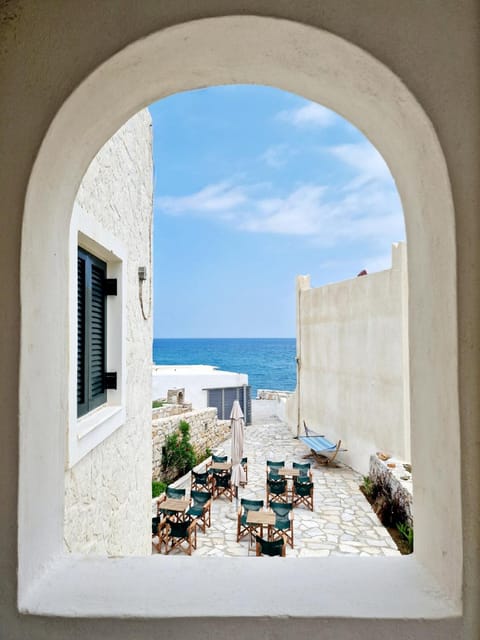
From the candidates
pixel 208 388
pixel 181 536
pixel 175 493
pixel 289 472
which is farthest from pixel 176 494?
pixel 208 388

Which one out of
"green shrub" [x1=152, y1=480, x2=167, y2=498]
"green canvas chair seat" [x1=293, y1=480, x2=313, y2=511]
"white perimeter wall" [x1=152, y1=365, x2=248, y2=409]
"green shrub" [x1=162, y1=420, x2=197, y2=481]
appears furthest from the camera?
"white perimeter wall" [x1=152, y1=365, x2=248, y2=409]

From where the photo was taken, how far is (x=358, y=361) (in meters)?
13.1

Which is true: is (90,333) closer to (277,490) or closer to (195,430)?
(277,490)

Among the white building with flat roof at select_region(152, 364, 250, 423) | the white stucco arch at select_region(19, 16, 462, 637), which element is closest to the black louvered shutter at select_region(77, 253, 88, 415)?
the white stucco arch at select_region(19, 16, 462, 637)

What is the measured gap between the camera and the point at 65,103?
1376mm

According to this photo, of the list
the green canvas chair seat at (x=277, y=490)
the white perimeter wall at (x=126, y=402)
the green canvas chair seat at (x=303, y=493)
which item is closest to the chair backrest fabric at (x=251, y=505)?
the green canvas chair seat at (x=277, y=490)

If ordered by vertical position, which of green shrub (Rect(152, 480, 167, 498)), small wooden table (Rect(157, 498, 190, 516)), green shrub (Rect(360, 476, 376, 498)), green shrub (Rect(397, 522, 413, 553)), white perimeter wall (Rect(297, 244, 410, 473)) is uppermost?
white perimeter wall (Rect(297, 244, 410, 473))

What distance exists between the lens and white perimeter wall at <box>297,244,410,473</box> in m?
11.2

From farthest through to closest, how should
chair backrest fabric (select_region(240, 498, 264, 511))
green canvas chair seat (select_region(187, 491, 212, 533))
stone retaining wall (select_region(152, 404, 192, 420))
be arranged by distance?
stone retaining wall (select_region(152, 404, 192, 420)) < chair backrest fabric (select_region(240, 498, 264, 511)) < green canvas chair seat (select_region(187, 491, 212, 533))

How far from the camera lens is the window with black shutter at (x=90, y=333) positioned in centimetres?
331

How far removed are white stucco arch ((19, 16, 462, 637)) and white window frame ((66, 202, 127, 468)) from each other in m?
1.11

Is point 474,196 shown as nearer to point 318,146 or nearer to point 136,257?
point 136,257

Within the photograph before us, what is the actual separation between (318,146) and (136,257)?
10611 cm

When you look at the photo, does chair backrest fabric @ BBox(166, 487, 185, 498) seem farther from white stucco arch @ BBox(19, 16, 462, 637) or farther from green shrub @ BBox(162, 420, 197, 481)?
white stucco arch @ BBox(19, 16, 462, 637)
